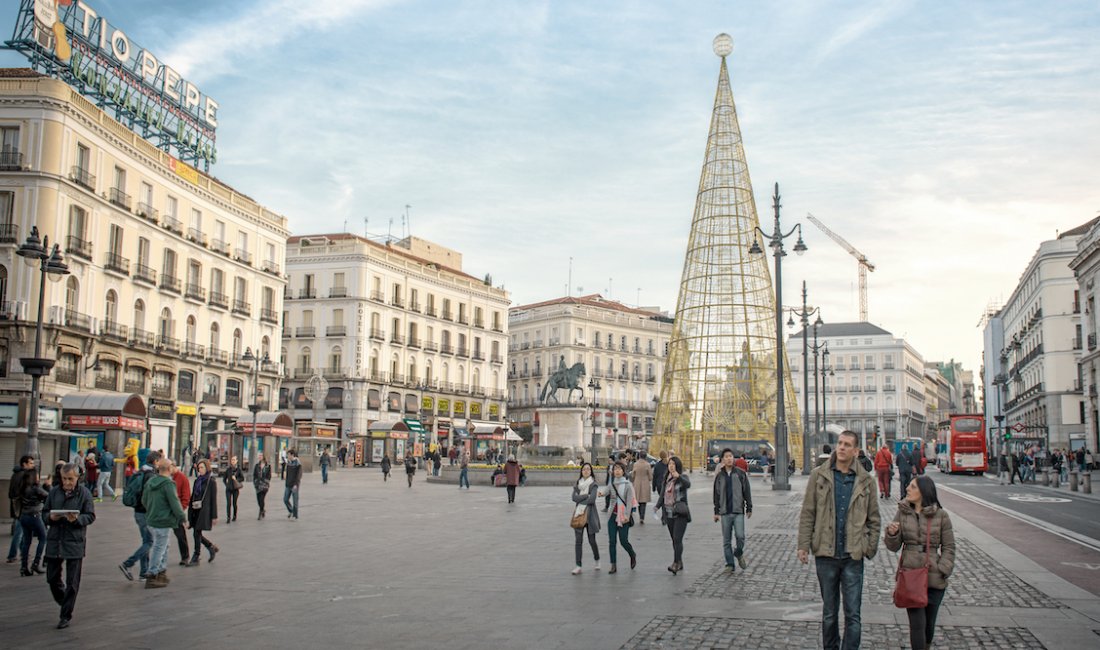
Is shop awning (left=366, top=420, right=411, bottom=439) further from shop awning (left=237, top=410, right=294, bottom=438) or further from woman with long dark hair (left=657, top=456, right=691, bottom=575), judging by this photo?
woman with long dark hair (left=657, top=456, right=691, bottom=575)

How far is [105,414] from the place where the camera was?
89.2ft

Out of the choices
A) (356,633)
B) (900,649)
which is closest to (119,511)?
(356,633)

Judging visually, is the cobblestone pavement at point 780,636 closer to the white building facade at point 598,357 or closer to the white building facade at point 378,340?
the white building facade at point 378,340

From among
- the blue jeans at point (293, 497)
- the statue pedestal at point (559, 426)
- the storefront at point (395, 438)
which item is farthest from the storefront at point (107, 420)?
the statue pedestal at point (559, 426)

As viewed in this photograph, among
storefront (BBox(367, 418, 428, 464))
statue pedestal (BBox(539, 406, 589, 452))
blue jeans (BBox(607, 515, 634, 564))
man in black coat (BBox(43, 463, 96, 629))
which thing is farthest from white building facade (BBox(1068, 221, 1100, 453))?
man in black coat (BBox(43, 463, 96, 629))

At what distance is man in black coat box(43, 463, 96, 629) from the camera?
8.67 meters

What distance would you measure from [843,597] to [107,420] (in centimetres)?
2544

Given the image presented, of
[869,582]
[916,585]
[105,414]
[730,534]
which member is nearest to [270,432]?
[105,414]

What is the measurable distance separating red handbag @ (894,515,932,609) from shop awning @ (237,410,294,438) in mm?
36123

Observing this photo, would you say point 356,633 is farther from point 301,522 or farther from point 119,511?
point 119,511

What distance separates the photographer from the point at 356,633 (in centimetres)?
816

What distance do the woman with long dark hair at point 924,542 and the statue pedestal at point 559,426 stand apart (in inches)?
2003

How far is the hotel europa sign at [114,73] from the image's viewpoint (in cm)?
3872

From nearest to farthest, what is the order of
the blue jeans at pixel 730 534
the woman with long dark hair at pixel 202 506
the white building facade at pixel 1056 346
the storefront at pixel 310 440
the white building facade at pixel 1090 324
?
1. the blue jeans at pixel 730 534
2. the woman with long dark hair at pixel 202 506
3. the storefront at pixel 310 440
4. the white building facade at pixel 1090 324
5. the white building facade at pixel 1056 346
